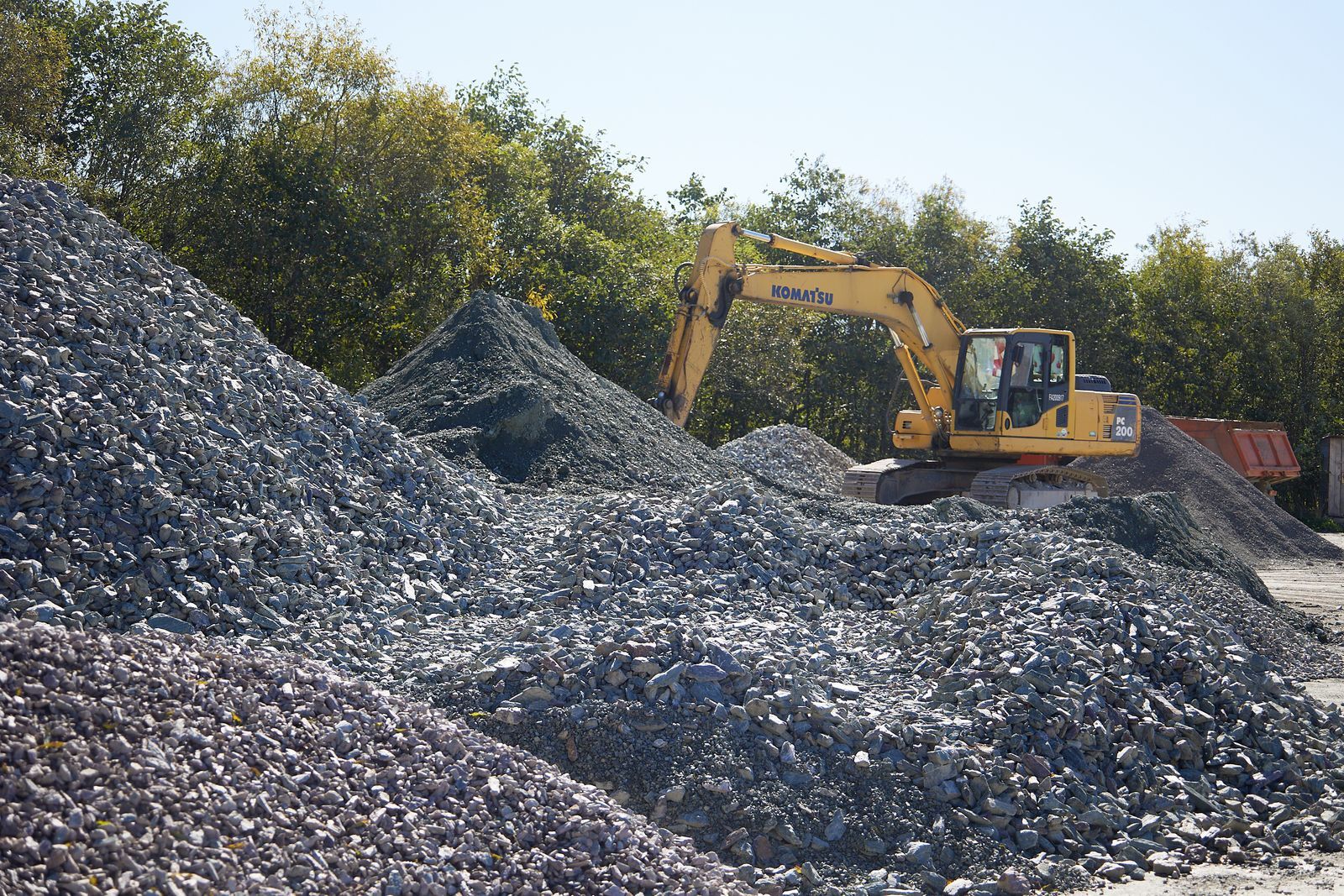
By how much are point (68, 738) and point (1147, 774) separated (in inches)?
206

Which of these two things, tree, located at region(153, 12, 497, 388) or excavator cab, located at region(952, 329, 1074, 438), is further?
tree, located at region(153, 12, 497, 388)

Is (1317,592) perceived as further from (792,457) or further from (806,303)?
(792,457)

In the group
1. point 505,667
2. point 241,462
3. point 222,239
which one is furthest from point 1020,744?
point 222,239

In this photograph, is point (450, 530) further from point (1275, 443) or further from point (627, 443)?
point (1275, 443)

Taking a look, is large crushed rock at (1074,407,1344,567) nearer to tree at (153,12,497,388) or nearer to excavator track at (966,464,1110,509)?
excavator track at (966,464,1110,509)

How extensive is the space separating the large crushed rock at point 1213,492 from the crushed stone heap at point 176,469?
12.9 metres

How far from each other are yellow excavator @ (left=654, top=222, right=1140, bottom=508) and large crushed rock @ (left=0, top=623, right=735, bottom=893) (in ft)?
29.5

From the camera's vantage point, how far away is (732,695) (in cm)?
592

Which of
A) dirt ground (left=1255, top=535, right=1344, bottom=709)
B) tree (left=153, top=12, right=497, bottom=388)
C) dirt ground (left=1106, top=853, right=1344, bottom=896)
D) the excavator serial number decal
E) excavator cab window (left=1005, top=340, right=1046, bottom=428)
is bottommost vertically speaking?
dirt ground (left=1106, top=853, right=1344, bottom=896)

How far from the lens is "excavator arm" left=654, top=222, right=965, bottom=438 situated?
13.5 metres

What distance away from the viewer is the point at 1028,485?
14516 millimetres

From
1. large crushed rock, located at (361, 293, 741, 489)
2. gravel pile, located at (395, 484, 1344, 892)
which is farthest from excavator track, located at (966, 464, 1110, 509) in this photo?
gravel pile, located at (395, 484, 1344, 892)

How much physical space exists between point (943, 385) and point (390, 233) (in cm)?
973

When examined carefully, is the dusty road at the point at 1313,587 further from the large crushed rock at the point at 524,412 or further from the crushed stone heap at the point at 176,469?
the crushed stone heap at the point at 176,469
